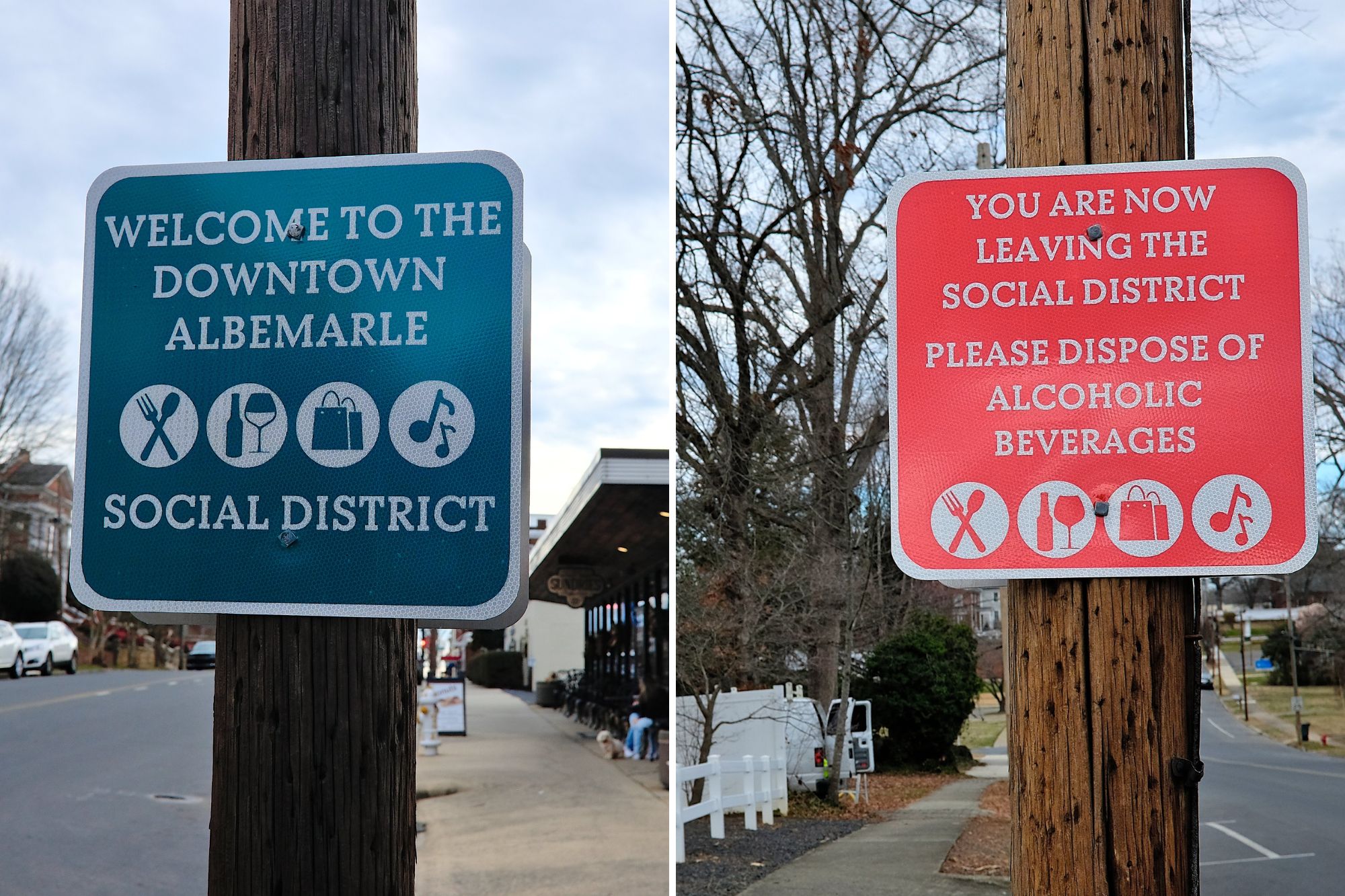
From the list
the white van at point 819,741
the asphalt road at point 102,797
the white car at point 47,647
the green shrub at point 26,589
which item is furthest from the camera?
the green shrub at point 26,589

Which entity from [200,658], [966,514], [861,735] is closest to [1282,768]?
[861,735]

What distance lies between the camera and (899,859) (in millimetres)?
11383

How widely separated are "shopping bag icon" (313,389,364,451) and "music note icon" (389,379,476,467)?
0.06 metres

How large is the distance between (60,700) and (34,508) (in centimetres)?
2591

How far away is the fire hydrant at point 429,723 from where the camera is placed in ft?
61.5

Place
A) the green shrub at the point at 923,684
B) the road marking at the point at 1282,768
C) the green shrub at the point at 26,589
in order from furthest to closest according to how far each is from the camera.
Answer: the green shrub at the point at 26,589, the road marking at the point at 1282,768, the green shrub at the point at 923,684

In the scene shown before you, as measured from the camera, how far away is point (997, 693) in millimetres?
13852

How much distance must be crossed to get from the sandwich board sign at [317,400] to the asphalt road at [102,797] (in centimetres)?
837

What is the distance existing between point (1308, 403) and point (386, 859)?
170cm

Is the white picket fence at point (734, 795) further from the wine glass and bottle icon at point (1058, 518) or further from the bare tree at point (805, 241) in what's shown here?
the wine glass and bottle icon at point (1058, 518)

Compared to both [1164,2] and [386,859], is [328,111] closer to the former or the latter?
[386,859]

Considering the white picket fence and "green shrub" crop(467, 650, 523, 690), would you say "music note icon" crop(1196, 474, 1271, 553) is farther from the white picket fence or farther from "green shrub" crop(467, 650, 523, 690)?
"green shrub" crop(467, 650, 523, 690)

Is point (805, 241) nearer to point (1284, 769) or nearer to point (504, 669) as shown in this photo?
point (1284, 769)

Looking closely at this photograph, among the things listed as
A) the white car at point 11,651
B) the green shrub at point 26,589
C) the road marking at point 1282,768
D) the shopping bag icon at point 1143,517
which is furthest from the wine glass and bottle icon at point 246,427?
the green shrub at point 26,589
